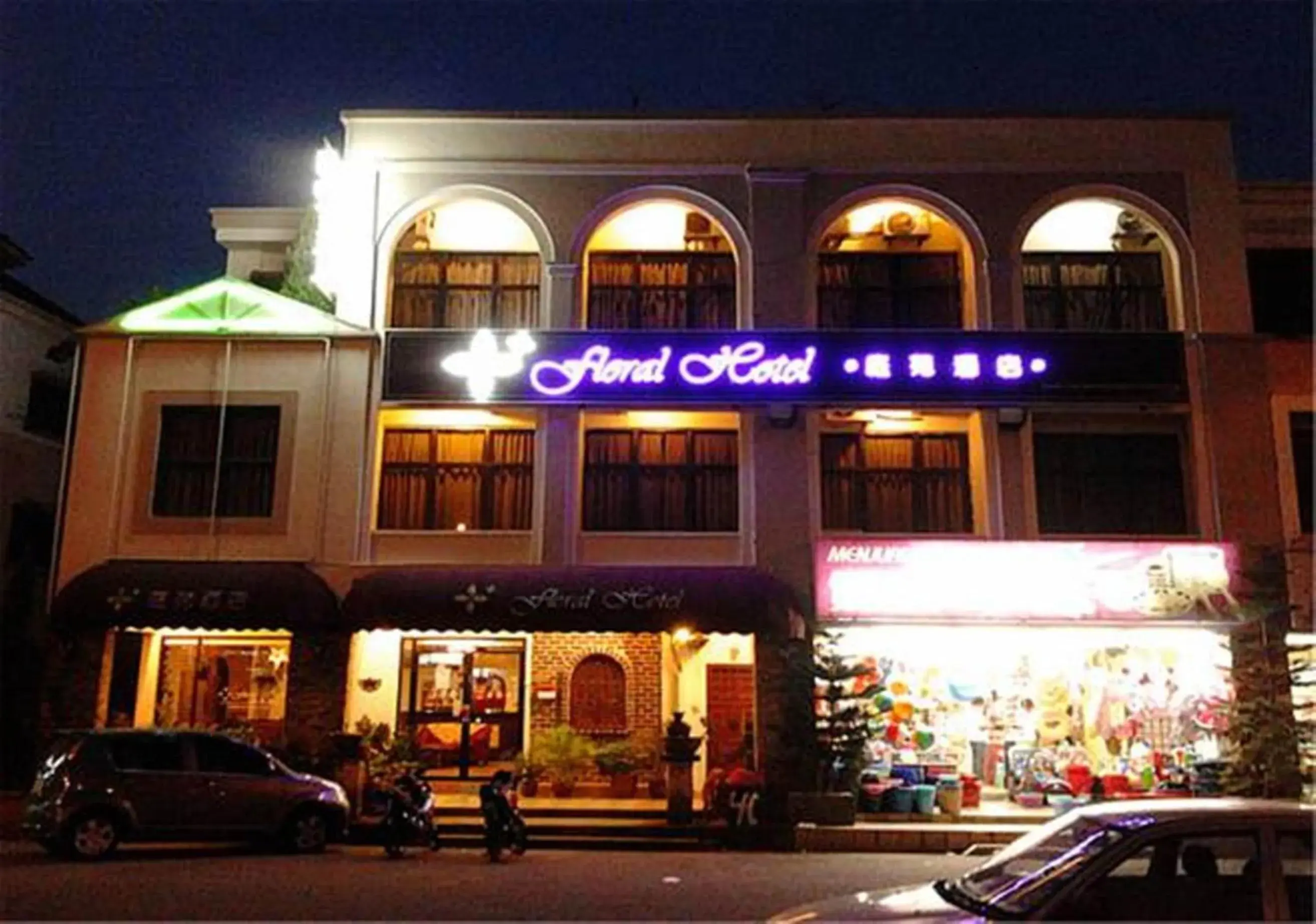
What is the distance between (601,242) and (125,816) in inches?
452

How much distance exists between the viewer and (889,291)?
18016 millimetres

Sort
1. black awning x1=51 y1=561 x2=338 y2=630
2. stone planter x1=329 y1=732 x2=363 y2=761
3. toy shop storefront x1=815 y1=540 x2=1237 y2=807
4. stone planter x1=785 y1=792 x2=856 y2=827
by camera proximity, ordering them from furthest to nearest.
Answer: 1. toy shop storefront x1=815 y1=540 x2=1237 y2=807
2. black awning x1=51 y1=561 x2=338 y2=630
3. stone planter x1=329 y1=732 x2=363 y2=761
4. stone planter x1=785 y1=792 x2=856 y2=827

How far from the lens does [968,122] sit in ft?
58.4

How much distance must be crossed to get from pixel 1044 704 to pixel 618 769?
7.02 metres

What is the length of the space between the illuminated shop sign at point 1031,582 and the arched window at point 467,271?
23.3ft

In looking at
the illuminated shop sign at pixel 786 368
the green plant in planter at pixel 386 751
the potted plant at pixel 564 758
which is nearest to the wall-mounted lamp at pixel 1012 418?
the illuminated shop sign at pixel 786 368

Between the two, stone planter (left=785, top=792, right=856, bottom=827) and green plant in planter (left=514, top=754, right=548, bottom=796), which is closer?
stone planter (left=785, top=792, right=856, bottom=827)

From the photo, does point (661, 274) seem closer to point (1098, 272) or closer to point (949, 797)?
point (1098, 272)

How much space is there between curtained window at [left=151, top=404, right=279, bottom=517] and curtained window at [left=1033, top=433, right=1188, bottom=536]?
41.4ft

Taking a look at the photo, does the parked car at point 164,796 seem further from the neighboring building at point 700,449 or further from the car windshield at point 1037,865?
the car windshield at point 1037,865

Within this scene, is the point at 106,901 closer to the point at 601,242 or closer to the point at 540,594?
the point at 540,594

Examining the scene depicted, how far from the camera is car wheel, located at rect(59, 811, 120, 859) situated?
39.3 feet

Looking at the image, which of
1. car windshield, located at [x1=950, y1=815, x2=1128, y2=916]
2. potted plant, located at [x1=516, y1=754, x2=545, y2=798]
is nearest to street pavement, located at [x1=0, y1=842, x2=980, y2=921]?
potted plant, located at [x1=516, y1=754, x2=545, y2=798]

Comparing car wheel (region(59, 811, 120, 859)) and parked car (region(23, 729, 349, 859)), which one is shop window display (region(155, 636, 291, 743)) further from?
car wheel (region(59, 811, 120, 859))
